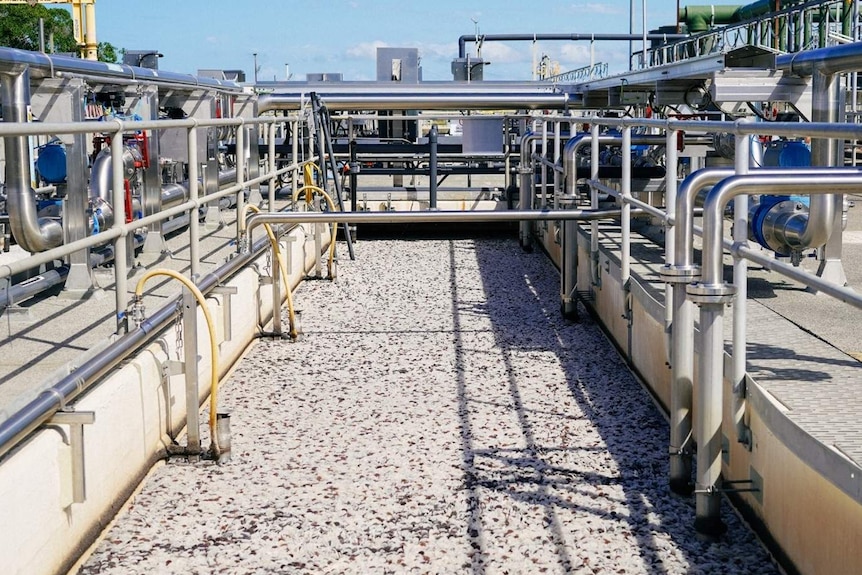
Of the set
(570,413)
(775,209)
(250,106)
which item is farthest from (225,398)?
(250,106)

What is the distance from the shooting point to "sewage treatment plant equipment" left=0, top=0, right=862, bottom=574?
341cm

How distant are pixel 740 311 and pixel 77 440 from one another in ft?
7.11

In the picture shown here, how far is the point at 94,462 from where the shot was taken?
370cm

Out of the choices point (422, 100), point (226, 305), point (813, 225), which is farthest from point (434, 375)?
point (422, 100)

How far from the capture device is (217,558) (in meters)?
3.58

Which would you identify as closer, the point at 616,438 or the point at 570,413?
the point at 616,438

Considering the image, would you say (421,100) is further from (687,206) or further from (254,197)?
(687,206)

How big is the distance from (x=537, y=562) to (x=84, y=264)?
2.99 metres

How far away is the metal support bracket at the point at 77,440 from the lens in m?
3.39

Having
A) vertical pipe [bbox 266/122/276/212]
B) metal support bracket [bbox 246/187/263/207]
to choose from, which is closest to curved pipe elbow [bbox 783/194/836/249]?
vertical pipe [bbox 266/122/276/212]

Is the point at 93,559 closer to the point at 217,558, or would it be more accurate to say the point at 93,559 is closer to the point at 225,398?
the point at 217,558

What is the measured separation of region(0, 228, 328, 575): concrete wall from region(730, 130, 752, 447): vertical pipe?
217 cm

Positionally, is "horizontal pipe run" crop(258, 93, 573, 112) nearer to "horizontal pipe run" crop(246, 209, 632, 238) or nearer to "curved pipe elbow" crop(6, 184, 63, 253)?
"horizontal pipe run" crop(246, 209, 632, 238)

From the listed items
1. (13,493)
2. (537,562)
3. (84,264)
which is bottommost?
(537,562)
